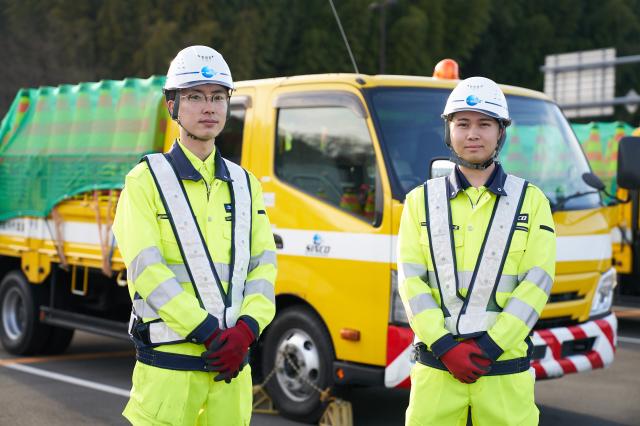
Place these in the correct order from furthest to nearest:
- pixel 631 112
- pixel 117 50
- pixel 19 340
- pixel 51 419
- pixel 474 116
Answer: pixel 631 112 → pixel 117 50 → pixel 19 340 → pixel 51 419 → pixel 474 116

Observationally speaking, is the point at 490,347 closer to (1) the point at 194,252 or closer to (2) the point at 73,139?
(1) the point at 194,252

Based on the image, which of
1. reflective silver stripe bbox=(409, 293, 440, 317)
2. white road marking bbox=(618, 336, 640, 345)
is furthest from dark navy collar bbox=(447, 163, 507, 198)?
white road marking bbox=(618, 336, 640, 345)

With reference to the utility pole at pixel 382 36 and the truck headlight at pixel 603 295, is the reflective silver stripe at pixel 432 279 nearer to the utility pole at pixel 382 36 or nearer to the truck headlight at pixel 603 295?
the truck headlight at pixel 603 295

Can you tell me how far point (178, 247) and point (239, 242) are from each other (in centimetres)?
22

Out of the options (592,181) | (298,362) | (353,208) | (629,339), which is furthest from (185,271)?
(629,339)

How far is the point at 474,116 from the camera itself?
3.82 meters

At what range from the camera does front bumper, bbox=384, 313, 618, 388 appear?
6066 mm

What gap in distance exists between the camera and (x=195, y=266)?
358 cm

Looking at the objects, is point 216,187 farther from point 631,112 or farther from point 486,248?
point 631,112

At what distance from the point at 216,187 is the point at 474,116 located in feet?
3.19

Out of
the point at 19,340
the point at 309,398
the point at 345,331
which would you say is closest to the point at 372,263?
the point at 345,331

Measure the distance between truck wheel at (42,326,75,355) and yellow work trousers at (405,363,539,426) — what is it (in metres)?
6.36

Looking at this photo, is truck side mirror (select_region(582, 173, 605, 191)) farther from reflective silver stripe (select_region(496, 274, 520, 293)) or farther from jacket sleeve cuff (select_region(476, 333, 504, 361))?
jacket sleeve cuff (select_region(476, 333, 504, 361))

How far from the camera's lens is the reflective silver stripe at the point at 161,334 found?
355 cm
